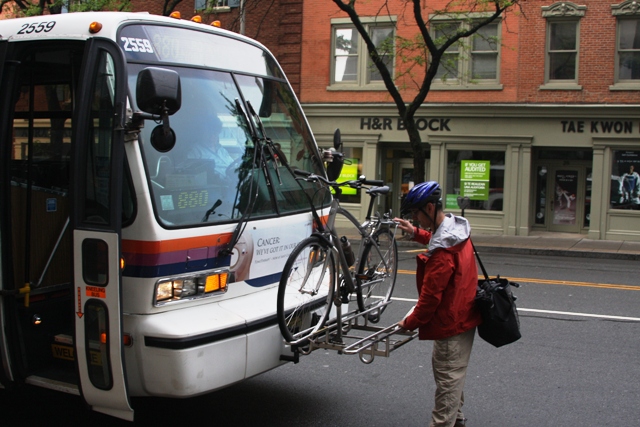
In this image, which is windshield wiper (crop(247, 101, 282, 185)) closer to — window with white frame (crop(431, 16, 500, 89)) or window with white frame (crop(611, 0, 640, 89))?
window with white frame (crop(431, 16, 500, 89))

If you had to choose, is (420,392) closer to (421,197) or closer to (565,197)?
(421,197)

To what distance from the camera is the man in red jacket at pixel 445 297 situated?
4.31m

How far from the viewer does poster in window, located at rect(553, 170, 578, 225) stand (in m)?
21.1

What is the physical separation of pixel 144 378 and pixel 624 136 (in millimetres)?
18597

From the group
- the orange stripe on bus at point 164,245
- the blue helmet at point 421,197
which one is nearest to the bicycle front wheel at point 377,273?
the blue helmet at point 421,197

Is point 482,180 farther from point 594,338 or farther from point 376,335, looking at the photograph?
point 376,335

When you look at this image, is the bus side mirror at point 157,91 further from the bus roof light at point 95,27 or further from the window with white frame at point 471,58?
the window with white frame at point 471,58

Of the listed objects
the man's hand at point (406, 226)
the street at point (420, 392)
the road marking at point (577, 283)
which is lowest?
the street at point (420, 392)

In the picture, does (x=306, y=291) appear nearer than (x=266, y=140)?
Yes

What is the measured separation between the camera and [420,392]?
6055 millimetres

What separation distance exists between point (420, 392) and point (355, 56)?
18.1 meters

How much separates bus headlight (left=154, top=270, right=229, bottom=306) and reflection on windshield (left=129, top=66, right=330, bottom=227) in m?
0.35

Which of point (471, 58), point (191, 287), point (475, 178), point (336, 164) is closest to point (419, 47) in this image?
point (471, 58)

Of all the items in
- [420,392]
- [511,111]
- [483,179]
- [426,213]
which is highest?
[511,111]
